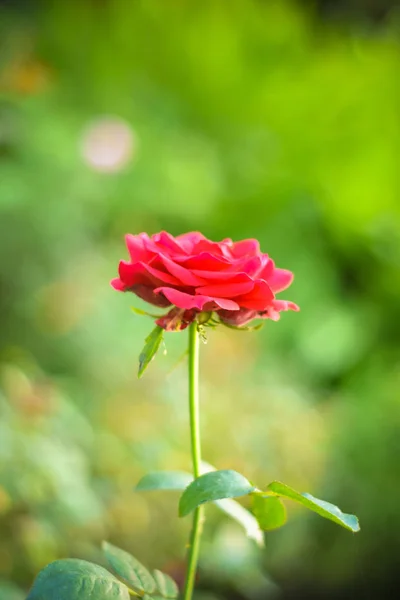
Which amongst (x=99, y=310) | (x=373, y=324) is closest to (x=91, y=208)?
(x=99, y=310)

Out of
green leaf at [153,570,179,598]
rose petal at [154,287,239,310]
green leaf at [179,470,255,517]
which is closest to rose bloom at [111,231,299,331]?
rose petal at [154,287,239,310]

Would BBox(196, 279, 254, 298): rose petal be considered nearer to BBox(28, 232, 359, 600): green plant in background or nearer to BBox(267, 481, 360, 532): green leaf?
BBox(28, 232, 359, 600): green plant in background

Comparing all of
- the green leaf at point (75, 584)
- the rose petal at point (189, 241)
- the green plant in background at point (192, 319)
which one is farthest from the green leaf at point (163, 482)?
the rose petal at point (189, 241)

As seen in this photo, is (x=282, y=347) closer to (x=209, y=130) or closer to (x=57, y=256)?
(x=57, y=256)

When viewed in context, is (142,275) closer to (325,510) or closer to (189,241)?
(189,241)

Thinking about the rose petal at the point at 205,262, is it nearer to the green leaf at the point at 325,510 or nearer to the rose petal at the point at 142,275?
the rose petal at the point at 142,275
